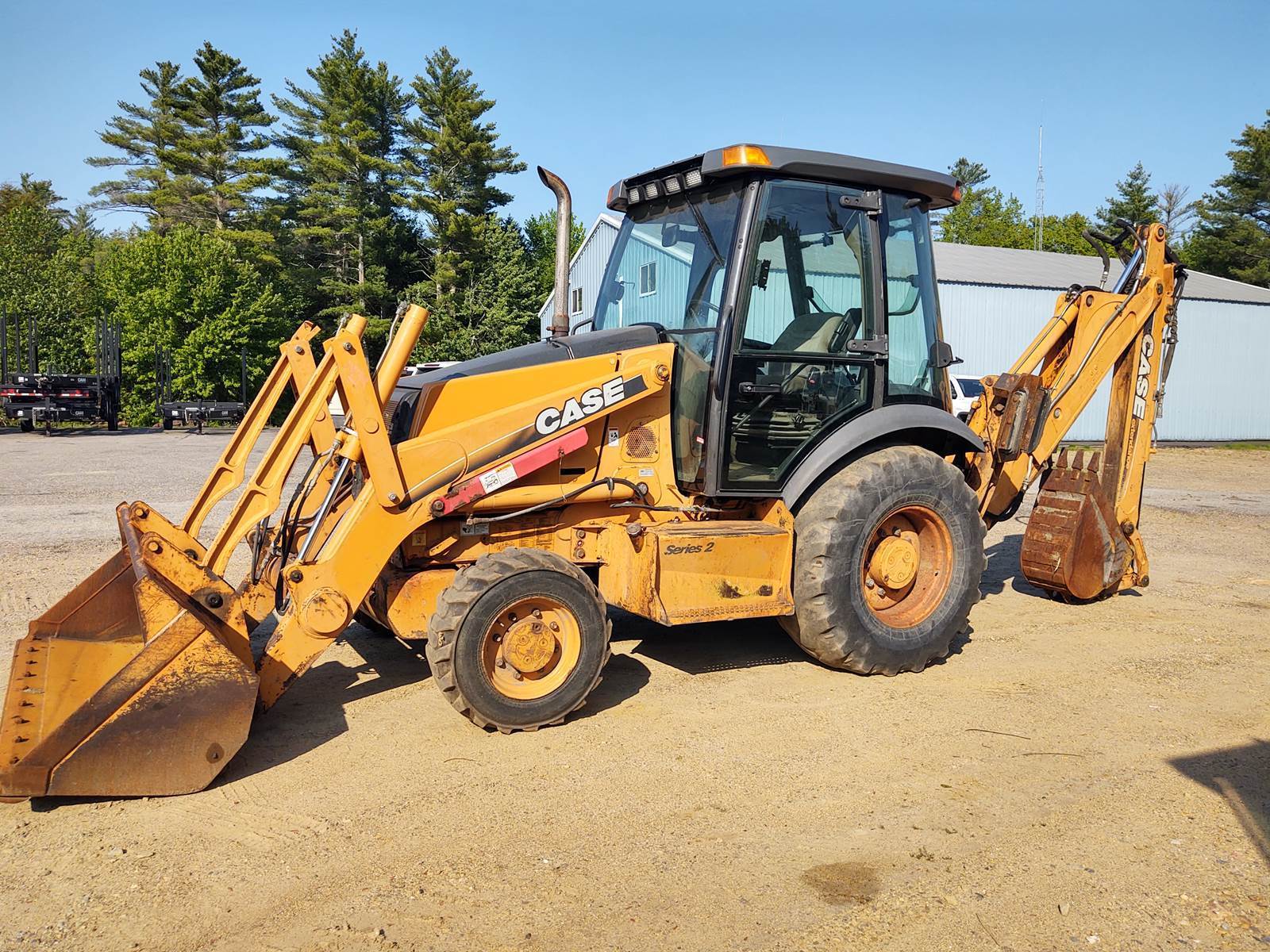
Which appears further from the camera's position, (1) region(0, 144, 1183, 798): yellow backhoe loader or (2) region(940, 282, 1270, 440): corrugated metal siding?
(2) region(940, 282, 1270, 440): corrugated metal siding

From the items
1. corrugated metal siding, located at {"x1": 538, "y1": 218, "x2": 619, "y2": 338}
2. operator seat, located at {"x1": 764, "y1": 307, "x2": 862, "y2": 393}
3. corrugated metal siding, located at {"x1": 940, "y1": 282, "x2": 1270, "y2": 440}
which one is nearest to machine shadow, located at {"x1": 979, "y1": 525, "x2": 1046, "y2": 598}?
operator seat, located at {"x1": 764, "y1": 307, "x2": 862, "y2": 393}

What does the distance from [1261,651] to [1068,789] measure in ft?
9.79

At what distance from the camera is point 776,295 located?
545 cm

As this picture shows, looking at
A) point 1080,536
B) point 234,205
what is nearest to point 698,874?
point 1080,536

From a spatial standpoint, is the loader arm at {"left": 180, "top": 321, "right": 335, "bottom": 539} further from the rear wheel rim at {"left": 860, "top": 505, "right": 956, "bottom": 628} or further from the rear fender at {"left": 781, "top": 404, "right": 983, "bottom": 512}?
the rear wheel rim at {"left": 860, "top": 505, "right": 956, "bottom": 628}

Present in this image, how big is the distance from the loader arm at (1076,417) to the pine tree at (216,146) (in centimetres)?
3903

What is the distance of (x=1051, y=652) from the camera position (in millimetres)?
6242

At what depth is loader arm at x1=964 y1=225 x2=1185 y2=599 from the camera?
22.6ft

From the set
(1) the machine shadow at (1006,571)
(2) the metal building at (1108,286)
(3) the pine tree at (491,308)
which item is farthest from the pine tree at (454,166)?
(1) the machine shadow at (1006,571)

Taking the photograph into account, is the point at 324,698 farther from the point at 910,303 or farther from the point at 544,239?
the point at 544,239

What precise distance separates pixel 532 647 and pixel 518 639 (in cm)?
8

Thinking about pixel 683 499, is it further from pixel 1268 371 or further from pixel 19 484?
pixel 1268 371

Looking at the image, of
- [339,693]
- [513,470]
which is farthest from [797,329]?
[339,693]

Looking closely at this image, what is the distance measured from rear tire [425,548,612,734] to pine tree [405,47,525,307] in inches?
1422
